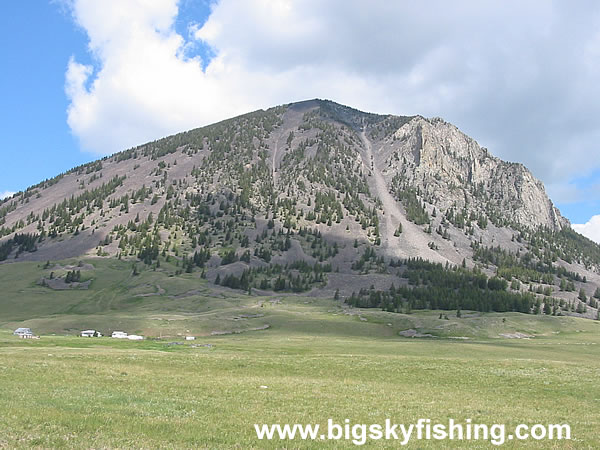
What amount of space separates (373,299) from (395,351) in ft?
322

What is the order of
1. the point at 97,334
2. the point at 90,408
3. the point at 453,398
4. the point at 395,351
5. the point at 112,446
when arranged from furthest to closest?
the point at 97,334, the point at 395,351, the point at 453,398, the point at 90,408, the point at 112,446

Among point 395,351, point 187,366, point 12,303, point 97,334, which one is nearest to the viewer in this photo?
point 187,366

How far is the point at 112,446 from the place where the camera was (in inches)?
532

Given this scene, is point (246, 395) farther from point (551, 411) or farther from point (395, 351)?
point (395, 351)

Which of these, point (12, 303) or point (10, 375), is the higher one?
point (10, 375)

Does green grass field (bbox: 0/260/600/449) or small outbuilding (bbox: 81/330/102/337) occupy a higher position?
green grass field (bbox: 0/260/600/449)

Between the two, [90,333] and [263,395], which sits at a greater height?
[263,395]

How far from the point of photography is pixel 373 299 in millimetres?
157625

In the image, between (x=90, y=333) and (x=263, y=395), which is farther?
(x=90, y=333)

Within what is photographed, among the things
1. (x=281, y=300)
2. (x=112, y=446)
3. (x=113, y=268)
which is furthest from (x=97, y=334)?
(x=113, y=268)

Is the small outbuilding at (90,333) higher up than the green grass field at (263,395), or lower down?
lower down

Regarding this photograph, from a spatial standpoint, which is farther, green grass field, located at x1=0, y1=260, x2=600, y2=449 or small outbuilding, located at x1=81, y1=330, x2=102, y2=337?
small outbuilding, located at x1=81, y1=330, x2=102, y2=337

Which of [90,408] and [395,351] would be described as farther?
[395,351]

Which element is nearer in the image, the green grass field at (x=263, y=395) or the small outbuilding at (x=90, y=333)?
the green grass field at (x=263, y=395)
